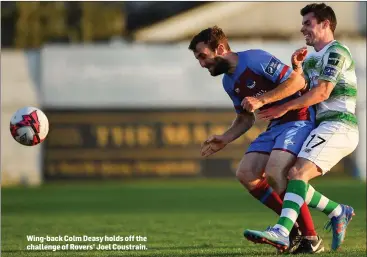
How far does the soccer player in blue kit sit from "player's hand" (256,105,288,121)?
102mm

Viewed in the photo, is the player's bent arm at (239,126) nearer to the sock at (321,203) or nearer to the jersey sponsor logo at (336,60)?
the sock at (321,203)

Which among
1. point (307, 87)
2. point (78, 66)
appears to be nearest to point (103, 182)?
point (78, 66)

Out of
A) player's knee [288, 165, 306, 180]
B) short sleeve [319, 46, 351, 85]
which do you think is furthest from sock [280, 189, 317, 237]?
short sleeve [319, 46, 351, 85]

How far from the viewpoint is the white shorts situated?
8375 millimetres

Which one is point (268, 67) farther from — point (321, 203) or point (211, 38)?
point (321, 203)

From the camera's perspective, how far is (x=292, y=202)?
8.20 m

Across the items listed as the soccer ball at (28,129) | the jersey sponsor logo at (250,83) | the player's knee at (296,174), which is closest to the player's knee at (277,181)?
the player's knee at (296,174)

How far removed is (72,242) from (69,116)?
14204 mm

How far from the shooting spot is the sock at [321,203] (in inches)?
343

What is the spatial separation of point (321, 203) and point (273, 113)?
1115 millimetres

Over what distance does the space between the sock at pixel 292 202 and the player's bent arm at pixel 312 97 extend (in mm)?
648

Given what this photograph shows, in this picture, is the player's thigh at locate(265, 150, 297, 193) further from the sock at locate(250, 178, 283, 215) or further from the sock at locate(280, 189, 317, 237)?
the sock at locate(250, 178, 283, 215)

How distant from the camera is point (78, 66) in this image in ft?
81.4

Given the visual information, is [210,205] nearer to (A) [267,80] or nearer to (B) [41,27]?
(A) [267,80]
